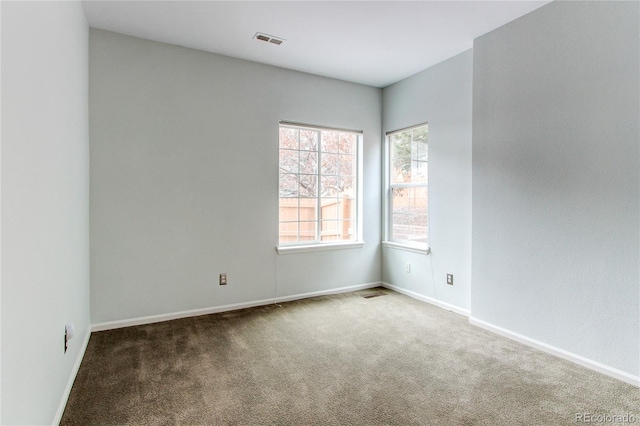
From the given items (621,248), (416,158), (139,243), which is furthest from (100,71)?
(621,248)

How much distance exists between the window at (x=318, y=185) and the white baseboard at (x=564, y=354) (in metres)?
1.97

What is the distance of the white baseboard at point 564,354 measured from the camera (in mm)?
2352

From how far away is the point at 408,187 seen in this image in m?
4.45

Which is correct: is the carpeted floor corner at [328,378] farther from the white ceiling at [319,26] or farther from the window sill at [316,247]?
the white ceiling at [319,26]

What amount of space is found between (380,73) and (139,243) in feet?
10.7

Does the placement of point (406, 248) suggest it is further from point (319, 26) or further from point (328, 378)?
point (319, 26)

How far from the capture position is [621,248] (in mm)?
2383

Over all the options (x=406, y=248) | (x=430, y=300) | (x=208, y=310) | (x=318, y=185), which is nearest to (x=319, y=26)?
(x=318, y=185)

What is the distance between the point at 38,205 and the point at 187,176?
199 cm

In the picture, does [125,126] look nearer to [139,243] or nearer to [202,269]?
[139,243]

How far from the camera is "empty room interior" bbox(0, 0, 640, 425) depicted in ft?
6.38

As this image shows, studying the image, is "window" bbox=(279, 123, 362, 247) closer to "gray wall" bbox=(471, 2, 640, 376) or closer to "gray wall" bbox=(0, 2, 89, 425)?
"gray wall" bbox=(471, 2, 640, 376)

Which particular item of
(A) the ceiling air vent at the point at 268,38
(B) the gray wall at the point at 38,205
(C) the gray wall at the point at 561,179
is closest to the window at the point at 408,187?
(C) the gray wall at the point at 561,179

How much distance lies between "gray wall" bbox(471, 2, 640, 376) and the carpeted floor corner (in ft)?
1.12
